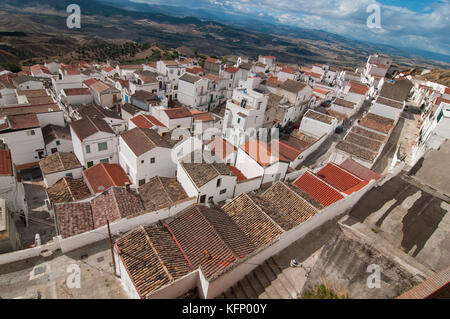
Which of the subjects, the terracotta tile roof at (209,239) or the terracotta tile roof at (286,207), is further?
the terracotta tile roof at (286,207)

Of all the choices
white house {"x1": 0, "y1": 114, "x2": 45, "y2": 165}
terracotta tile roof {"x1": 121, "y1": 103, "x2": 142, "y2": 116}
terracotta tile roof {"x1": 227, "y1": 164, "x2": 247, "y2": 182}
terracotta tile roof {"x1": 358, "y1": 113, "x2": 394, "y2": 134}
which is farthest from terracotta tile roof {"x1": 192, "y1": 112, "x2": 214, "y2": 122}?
terracotta tile roof {"x1": 358, "y1": 113, "x2": 394, "y2": 134}

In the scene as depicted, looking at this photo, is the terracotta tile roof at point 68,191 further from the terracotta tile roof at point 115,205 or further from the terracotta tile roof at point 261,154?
the terracotta tile roof at point 261,154

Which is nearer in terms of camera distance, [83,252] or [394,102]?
[83,252]

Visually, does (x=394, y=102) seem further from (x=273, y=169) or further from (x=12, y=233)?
(x=12, y=233)

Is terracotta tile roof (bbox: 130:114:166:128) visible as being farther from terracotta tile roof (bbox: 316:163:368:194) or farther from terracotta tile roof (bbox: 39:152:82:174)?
terracotta tile roof (bbox: 316:163:368:194)

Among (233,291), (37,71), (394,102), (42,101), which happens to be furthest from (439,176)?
(37,71)

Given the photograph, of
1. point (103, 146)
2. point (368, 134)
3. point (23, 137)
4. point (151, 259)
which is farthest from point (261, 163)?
point (23, 137)

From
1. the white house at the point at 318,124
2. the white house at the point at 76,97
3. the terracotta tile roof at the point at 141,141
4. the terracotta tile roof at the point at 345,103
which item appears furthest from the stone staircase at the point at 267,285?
the white house at the point at 76,97
